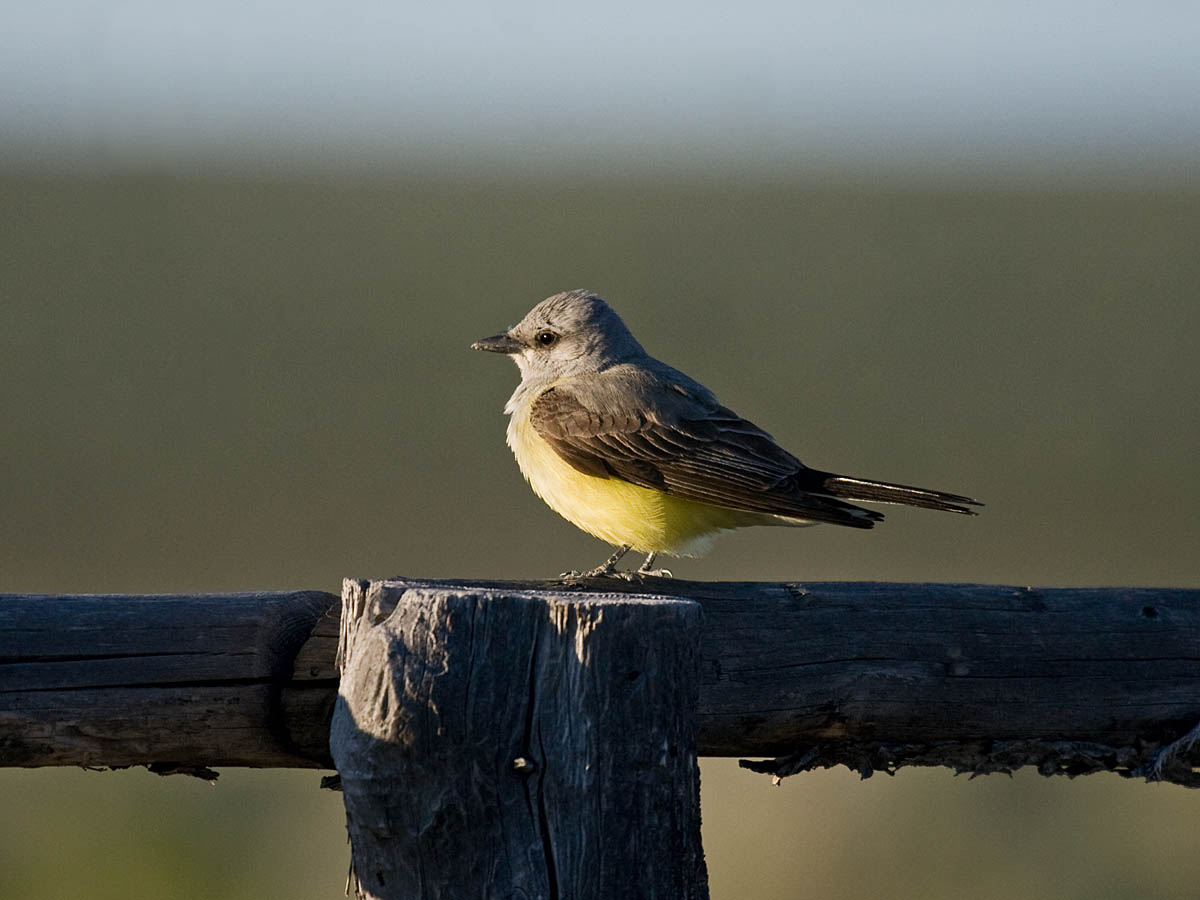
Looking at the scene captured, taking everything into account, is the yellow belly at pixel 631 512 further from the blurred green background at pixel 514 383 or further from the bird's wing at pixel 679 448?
the blurred green background at pixel 514 383

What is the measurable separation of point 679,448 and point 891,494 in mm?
938

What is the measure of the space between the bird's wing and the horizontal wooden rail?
64.6 inches

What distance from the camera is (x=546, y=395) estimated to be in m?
6.60

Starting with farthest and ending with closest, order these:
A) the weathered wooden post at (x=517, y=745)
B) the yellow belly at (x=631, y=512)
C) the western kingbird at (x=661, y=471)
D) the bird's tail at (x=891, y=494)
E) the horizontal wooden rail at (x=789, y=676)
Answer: the yellow belly at (x=631, y=512) → the western kingbird at (x=661, y=471) → the bird's tail at (x=891, y=494) → the horizontal wooden rail at (x=789, y=676) → the weathered wooden post at (x=517, y=745)

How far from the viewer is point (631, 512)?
595 centimetres

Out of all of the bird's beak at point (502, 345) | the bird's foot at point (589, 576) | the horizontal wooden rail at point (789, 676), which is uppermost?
the bird's beak at point (502, 345)

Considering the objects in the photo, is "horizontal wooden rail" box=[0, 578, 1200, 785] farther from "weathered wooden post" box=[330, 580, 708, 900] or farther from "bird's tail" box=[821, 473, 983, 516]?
"bird's tail" box=[821, 473, 983, 516]

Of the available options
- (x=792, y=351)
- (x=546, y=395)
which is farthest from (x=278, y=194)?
(x=546, y=395)

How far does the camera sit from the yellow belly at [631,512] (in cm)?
594

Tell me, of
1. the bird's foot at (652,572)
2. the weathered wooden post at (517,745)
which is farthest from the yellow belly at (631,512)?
the weathered wooden post at (517,745)

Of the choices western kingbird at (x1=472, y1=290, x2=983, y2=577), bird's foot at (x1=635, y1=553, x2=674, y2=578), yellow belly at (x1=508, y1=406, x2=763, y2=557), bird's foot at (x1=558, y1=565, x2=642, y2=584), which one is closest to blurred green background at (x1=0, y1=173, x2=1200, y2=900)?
bird's foot at (x1=635, y1=553, x2=674, y2=578)

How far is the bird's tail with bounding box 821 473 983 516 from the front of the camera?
5309mm

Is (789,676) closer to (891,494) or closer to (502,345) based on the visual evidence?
(891,494)

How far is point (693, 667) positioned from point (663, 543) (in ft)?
9.75
